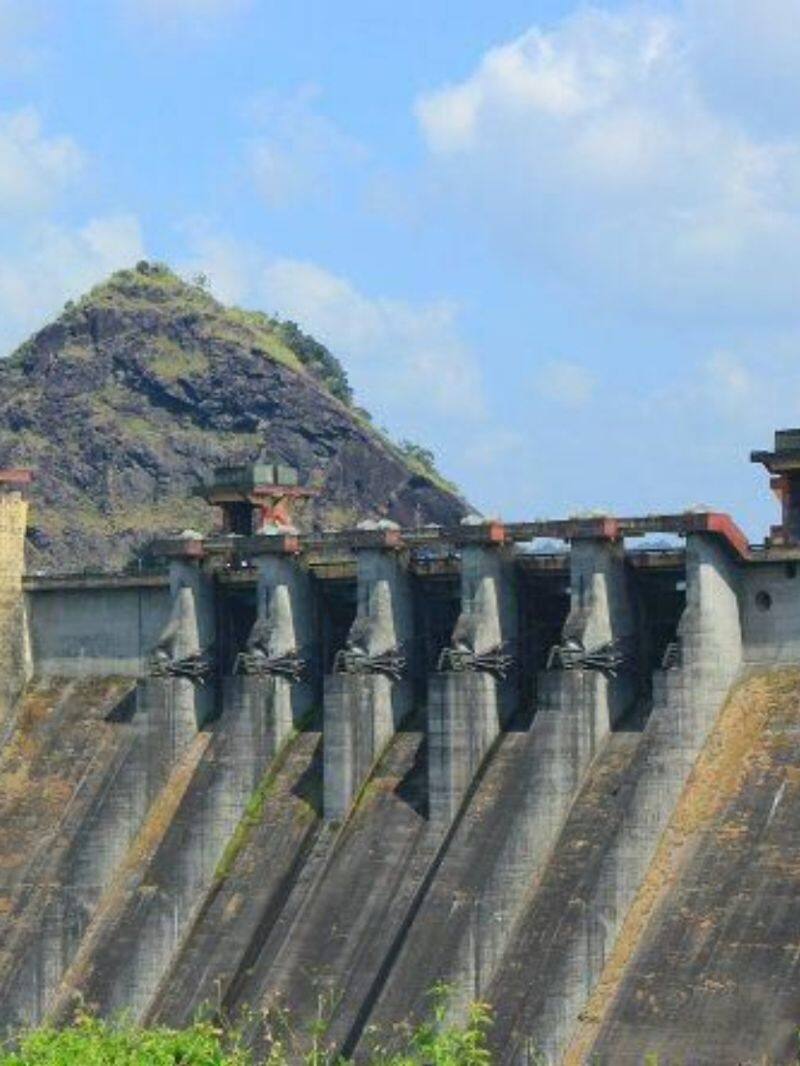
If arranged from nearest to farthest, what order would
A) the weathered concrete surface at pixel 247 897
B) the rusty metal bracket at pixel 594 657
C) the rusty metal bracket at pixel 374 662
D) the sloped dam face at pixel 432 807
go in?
the sloped dam face at pixel 432 807 → the rusty metal bracket at pixel 594 657 → the weathered concrete surface at pixel 247 897 → the rusty metal bracket at pixel 374 662

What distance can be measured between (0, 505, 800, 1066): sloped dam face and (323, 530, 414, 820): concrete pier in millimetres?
85

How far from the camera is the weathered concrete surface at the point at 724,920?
237ft

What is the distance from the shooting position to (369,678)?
88.6m

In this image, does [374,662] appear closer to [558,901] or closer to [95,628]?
[558,901]

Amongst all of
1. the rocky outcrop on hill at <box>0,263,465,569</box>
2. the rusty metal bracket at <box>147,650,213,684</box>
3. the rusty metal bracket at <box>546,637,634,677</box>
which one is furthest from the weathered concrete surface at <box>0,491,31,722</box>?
the rocky outcrop on hill at <box>0,263,465,569</box>

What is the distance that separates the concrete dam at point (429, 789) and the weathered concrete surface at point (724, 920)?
82 millimetres

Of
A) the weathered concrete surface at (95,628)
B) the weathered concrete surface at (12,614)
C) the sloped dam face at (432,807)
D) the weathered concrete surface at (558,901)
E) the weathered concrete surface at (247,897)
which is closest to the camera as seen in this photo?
the sloped dam face at (432,807)

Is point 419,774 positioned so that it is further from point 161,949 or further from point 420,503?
point 420,503

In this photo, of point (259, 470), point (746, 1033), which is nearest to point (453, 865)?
point (746, 1033)

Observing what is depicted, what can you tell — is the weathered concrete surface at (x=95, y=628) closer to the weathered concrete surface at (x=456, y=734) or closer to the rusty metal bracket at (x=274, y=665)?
the rusty metal bracket at (x=274, y=665)

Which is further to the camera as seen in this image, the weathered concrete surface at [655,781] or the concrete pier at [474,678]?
the concrete pier at [474,678]

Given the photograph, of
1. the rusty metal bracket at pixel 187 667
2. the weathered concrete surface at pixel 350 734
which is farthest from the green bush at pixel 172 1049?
the rusty metal bracket at pixel 187 667

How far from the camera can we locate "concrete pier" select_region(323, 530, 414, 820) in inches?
3479

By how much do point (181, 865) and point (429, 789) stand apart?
30.3ft
